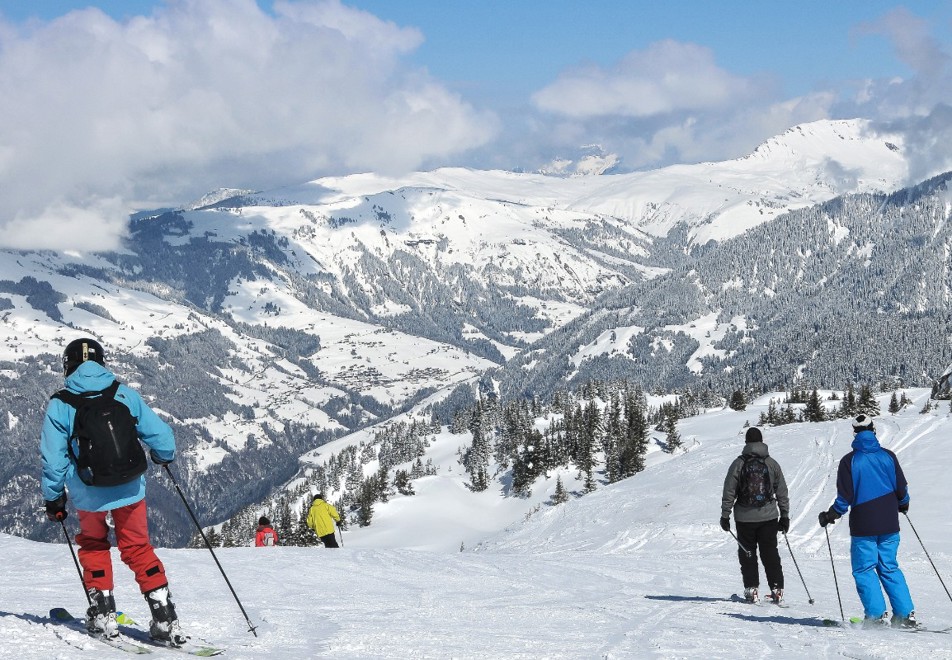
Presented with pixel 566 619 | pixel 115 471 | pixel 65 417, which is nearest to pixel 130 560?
pixel 115 471

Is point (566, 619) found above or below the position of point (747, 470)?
below

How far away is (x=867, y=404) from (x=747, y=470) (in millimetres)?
90715

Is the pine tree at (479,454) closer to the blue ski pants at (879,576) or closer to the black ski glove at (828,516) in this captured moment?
the black ski glove at (828,516)

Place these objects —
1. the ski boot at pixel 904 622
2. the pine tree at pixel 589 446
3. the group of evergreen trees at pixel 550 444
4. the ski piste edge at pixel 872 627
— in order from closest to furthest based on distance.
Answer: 1. the ski piste edge at pixel 872 627
2. the ski boot at pixel 904 622
3. the pine tree at pixel 589 446
4. the group of evergreen trees at pixel 550 444

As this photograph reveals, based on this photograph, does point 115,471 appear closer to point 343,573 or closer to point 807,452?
point 343,573

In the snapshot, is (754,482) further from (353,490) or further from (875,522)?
(353,490)

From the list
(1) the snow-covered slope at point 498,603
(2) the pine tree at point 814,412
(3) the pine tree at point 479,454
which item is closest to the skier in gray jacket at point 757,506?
(1) the snow-covered slope at point 498,603

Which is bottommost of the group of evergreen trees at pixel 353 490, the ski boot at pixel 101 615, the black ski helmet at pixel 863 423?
A: the group of evergreen trees at pixel 353 490

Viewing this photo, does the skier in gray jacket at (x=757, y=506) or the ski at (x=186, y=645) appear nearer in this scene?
the ski at (x=186, y=645)

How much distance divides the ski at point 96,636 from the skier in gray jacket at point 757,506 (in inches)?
378

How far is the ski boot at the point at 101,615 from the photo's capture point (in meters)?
8.80

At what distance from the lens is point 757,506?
1428 cm

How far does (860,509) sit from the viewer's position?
11.8 m

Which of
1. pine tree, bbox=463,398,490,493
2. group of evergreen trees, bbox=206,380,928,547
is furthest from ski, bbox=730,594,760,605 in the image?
pine tree, bbox=463,398,490,493
